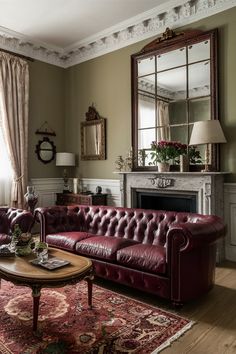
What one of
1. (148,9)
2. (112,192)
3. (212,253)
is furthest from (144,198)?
(148,9)

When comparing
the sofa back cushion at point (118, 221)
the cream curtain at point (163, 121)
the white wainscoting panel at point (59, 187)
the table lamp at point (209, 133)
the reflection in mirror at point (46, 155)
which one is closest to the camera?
the sofa back cushion at point (118, 221)

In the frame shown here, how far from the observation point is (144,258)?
259cm

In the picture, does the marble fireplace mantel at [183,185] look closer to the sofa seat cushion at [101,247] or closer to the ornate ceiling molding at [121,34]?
the sofa seat cushion at [101,247]

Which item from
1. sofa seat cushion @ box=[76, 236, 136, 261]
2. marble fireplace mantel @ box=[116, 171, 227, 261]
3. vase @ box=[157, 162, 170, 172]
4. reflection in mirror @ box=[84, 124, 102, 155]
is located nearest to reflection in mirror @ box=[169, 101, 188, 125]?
vase @ box=[157, 162, 170, 172]

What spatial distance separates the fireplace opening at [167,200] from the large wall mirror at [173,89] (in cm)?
37

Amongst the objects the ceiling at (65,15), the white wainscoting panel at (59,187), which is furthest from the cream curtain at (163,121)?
the ceiling at (65,15)

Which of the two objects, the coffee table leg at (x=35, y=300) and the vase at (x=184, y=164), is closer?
the coffee table leg at (x=35, y=300)

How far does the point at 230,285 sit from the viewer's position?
2938 mm

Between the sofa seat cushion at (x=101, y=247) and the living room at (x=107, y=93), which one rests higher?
the living room at (x=107, y=93)

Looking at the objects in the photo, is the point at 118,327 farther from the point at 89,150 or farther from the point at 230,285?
the point at 89,150

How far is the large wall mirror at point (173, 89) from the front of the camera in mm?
3820

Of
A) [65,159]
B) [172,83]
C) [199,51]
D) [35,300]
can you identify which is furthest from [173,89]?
[35,300]

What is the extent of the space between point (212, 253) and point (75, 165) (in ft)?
11.3

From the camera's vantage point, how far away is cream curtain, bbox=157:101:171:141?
13.8 feet
